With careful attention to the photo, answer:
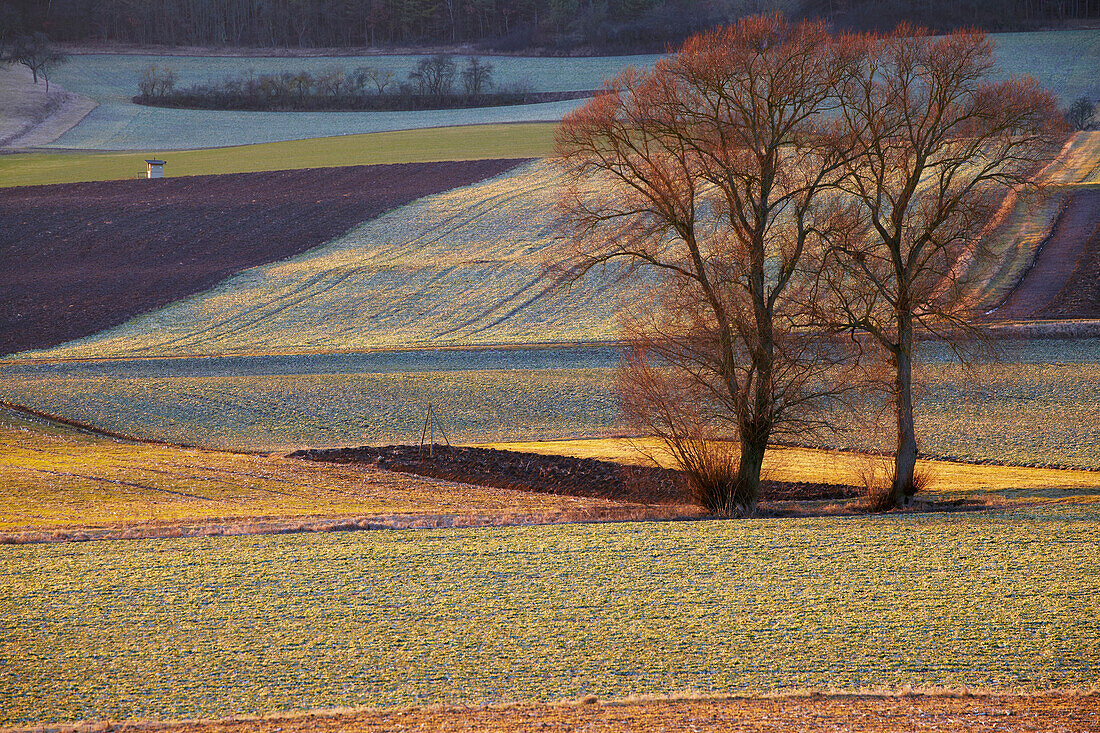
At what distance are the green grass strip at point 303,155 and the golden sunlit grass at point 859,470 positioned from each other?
49.2 meters

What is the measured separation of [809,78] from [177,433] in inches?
856

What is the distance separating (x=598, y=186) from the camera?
62.4 meters

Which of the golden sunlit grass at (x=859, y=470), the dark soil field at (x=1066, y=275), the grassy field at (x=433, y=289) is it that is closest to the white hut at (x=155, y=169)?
the grassy field at (x=433, y=289)

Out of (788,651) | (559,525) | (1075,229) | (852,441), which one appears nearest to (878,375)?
(852,441)

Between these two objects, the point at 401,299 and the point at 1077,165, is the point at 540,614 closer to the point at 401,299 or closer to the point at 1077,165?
the point at 401,299

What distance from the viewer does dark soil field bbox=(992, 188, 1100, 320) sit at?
122 feet

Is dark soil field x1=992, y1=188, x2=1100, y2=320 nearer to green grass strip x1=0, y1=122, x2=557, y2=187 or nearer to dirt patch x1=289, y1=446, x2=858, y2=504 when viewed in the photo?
dirt patch x1=289, y1=446, x2=858, y2=504

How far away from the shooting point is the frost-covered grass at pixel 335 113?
91625 millimetres

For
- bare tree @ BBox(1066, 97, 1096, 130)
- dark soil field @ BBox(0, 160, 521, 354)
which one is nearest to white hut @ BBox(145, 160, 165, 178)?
dark soil field @ BBox(0, 160, 521, 354)

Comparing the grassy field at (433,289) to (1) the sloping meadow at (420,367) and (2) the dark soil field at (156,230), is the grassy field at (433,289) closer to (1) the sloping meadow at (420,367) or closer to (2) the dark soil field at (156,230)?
(1) the sloping meadow at (420,367)

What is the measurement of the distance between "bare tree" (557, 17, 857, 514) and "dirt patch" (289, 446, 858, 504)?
2913 millimetres

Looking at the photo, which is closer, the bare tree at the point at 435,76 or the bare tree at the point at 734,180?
the bare tree at the point at 734,180

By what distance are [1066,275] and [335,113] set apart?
85.4m

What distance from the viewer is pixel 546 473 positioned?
1006 inches
